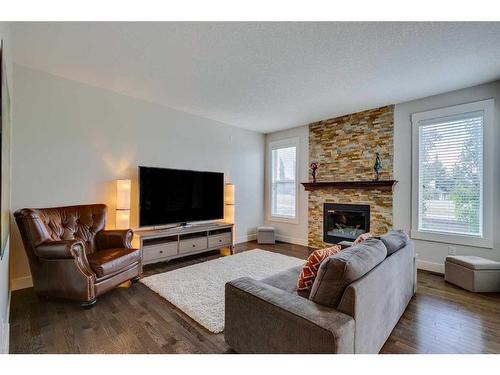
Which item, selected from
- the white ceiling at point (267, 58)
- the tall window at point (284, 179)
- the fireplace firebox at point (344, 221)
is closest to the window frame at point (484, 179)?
the white ceiling at point (267, 58)

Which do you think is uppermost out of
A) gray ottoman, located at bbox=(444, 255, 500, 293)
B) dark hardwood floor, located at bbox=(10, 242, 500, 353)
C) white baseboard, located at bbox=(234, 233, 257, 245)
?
gray ottoman, located at bbox=(444, 255, 500, 293)

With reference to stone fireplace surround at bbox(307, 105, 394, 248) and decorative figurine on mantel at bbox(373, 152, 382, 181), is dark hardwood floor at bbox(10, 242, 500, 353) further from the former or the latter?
decorative figurine on mantel at bbox(373, 152, 382, 181)

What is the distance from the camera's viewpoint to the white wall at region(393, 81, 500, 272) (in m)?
3.08

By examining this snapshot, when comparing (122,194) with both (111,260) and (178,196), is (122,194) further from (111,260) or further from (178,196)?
(111,260)

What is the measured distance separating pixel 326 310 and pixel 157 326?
148 centimetres

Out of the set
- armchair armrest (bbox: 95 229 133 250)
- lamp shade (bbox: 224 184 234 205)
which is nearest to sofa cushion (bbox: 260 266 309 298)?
armchair armrest (bbox: 95 229 133 250)

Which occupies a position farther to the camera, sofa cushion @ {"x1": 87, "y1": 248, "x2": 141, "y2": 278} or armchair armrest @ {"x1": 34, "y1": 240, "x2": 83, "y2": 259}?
sofa cushion @ {"x1": 87, "y1": 248, "x2": 141, "y2": 278}

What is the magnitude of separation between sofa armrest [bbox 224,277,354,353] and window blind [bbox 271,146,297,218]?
3891 millimetres

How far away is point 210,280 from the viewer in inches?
120

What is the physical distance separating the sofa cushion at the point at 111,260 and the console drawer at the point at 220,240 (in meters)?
1.46

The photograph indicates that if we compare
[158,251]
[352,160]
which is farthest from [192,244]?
[352,160]

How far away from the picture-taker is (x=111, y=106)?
3.53m

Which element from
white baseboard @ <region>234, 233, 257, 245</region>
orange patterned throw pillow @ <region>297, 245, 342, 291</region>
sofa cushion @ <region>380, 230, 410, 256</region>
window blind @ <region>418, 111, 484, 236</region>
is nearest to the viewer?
orange patterned throw pillow @ <region>297, 245, 342, 291</region>
